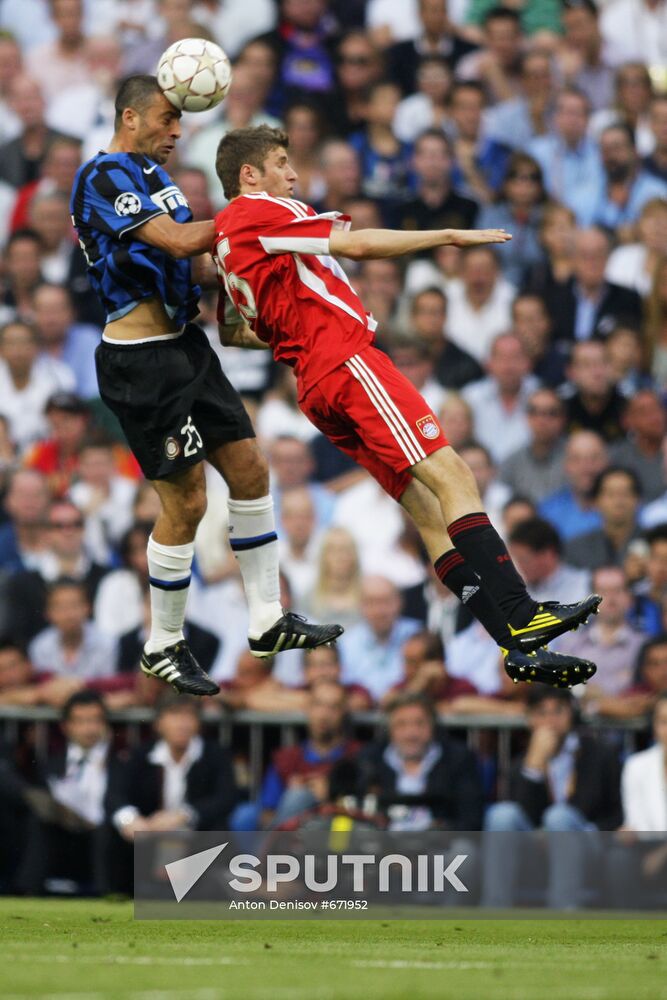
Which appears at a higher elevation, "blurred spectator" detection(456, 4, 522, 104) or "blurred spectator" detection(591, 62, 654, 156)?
"blurred spectator" detection(456, 4, 522, 104)

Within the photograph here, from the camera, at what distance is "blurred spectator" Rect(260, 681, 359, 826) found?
41.6 ft

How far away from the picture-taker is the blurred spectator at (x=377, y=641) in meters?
13.5

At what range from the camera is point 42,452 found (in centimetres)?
1516

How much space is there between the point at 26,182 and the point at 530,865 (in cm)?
824

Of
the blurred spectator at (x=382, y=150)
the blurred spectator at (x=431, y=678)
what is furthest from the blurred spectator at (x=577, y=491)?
the blurred spectator at (x=382, y=150)

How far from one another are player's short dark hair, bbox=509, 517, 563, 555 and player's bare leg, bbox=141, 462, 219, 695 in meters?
4.15

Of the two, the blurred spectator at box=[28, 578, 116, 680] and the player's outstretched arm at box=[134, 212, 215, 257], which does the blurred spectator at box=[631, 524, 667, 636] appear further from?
the player's outstretched arm at box=[134, 212, 215, 257]

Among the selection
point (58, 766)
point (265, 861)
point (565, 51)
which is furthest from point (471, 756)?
point (565, 51)

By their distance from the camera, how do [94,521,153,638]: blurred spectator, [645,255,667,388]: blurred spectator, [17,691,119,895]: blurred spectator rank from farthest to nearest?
[645,255,667,388]: blurred spectator → [94,521,153,638]: blurred spectator → [17,691,119,895]: blurred spectator

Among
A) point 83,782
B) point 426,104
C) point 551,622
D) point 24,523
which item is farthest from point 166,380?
point 426,104

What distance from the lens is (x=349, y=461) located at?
48.6 ft

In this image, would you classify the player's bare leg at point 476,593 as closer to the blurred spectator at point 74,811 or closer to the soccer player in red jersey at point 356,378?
the soccer player in red jersey at point 356,378

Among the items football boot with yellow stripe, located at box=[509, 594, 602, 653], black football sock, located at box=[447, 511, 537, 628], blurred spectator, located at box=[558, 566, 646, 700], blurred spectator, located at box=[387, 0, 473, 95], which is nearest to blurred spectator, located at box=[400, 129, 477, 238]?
blurred spectator, located at box=[387, 0, 473, 95]

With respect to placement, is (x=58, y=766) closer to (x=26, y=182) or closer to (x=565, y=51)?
(x=26, y=182)
